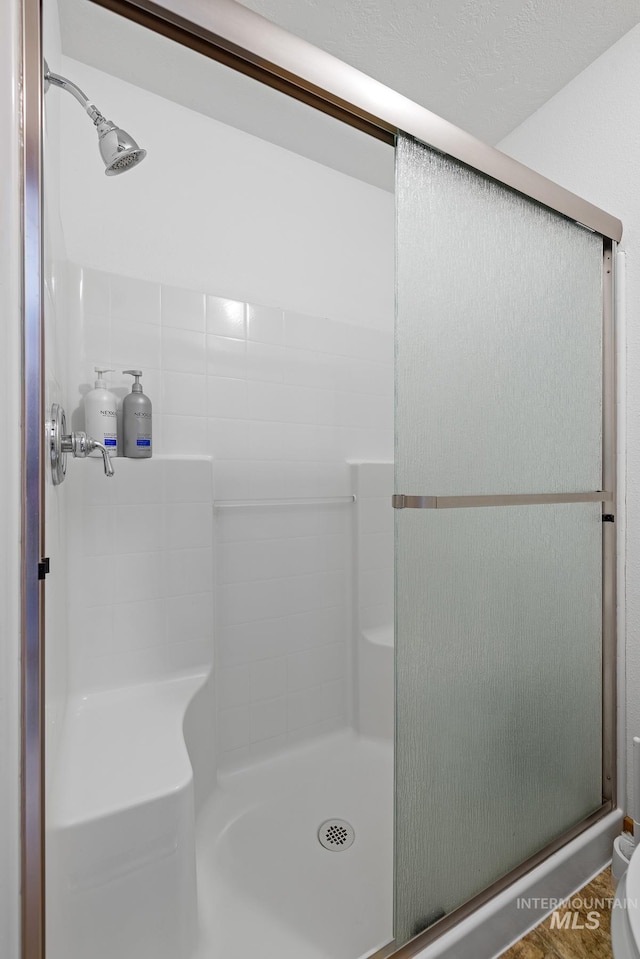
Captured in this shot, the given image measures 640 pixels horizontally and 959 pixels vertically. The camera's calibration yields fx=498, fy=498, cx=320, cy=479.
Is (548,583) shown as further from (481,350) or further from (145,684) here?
(145,684)

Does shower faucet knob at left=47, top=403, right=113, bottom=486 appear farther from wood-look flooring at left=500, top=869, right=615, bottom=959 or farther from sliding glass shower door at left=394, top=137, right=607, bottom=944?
wood-look flooring at left=500, top=869, right=615, bottom=959

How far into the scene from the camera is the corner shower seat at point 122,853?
0.85 m

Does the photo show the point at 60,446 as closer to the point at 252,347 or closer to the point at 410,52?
the point at 252,347

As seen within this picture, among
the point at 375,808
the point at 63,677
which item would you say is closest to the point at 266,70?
the point at 63,677

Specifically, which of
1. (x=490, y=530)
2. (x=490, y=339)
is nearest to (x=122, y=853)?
(x=490, y=530)

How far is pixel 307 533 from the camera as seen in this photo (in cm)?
187

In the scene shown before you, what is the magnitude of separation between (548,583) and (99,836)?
112 centimetres

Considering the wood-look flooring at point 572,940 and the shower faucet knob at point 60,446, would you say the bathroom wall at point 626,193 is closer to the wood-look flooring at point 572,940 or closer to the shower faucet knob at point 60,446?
the wood-look flooring at point 572,940

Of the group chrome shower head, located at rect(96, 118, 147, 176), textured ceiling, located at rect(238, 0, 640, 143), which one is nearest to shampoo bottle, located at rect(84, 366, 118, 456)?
chrome shower head, located at rect(96, 118, 147, 176)

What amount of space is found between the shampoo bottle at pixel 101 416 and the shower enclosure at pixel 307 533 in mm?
78

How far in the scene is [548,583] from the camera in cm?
129

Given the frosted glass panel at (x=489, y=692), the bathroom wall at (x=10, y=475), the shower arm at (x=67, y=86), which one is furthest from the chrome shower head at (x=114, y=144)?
the frosted glass panel at (x=489, y=692)

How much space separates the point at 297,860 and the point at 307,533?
98 cm

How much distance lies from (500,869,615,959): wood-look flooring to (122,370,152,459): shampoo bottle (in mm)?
1520
